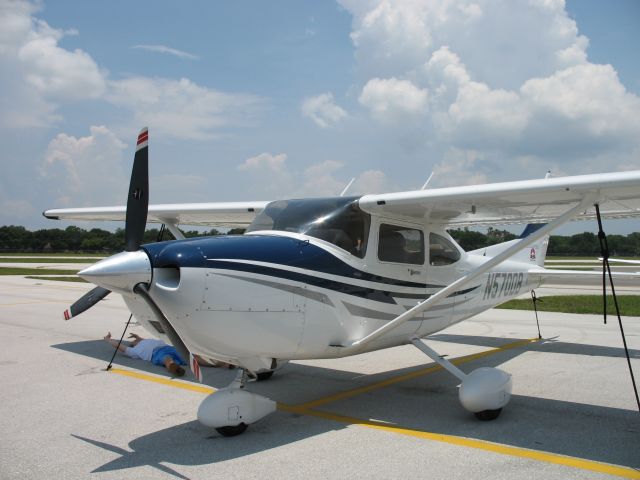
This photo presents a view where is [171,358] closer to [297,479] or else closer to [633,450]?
[297,479]

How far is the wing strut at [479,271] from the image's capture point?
207 inches

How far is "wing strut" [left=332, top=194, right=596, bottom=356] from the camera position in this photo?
→ 17.3 ft

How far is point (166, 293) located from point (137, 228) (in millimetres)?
849

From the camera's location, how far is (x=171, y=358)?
7.82 meters

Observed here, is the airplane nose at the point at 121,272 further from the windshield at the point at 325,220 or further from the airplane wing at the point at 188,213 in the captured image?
the airplane wing at the point at 188,213

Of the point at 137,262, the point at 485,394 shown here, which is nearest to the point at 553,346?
the point at 485,394

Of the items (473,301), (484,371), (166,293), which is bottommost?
(484,371)

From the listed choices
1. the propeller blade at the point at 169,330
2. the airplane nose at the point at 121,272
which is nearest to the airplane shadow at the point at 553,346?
the propeller blade at the point at 169,330

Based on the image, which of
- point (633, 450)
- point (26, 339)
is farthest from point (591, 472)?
point (26, 339)

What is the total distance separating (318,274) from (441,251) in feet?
8.07

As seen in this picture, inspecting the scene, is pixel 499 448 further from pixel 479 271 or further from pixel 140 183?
pixel 140 183

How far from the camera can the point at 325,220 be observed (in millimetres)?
5727

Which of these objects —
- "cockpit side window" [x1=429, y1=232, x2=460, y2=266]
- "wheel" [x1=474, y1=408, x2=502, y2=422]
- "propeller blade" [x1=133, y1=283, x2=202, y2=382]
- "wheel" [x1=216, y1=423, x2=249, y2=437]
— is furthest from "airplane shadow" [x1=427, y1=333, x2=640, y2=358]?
"propeller blade" [x1=133, y1=283, x2=202, y2=382]

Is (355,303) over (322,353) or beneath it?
over
